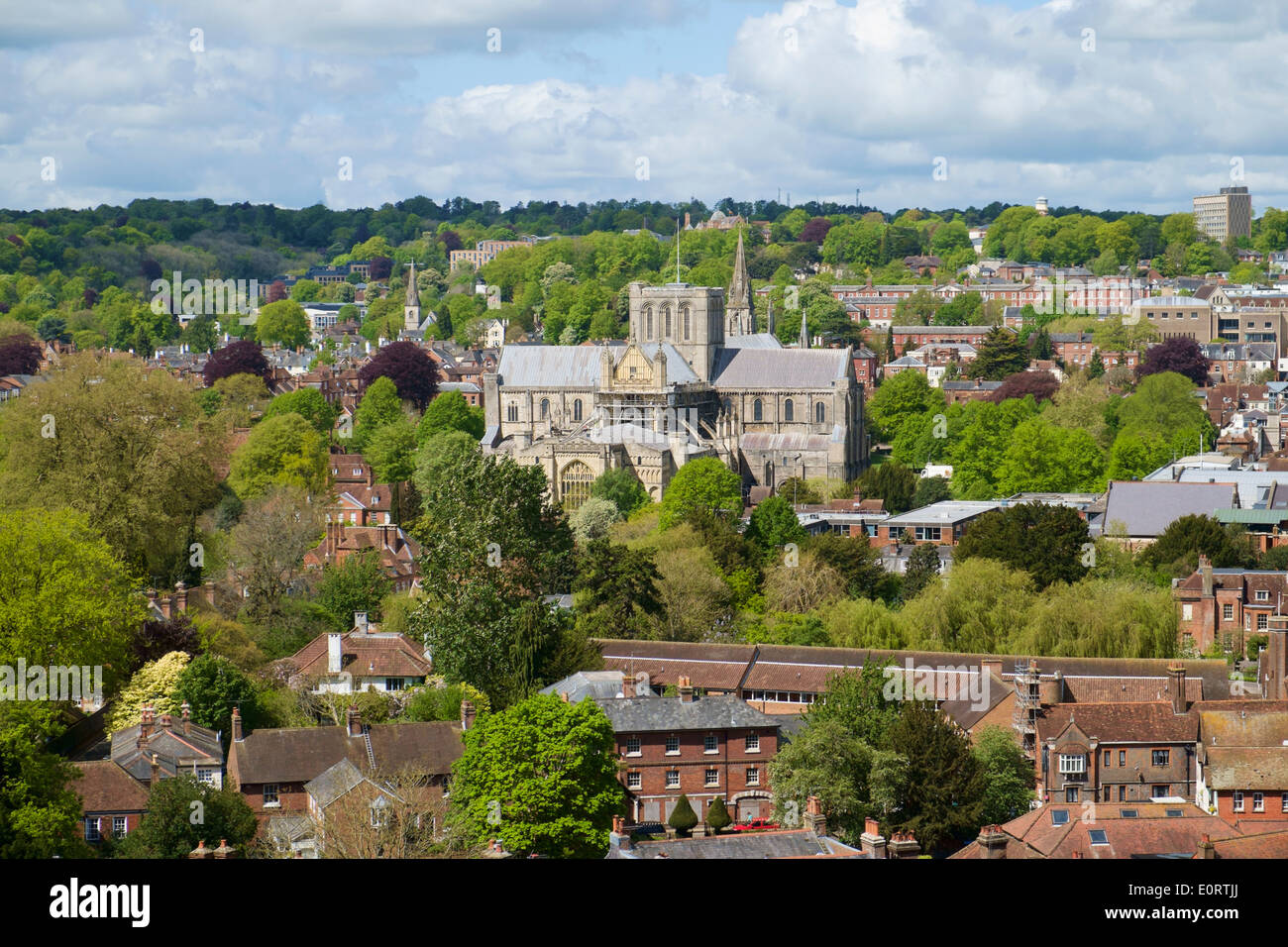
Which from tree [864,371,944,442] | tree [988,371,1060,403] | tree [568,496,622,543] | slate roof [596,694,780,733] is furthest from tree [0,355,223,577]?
tree [988,371,1060,403]

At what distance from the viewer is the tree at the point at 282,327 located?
149m

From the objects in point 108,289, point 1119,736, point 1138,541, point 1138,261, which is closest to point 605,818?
point 1119,736

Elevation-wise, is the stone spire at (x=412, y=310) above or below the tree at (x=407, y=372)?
above

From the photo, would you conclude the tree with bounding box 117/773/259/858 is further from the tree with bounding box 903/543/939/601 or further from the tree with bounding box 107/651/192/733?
the tree with bounding box 903/543/939/601

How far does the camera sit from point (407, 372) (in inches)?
3971

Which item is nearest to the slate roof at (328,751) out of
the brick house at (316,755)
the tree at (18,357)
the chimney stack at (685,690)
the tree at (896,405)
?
the brick house at (316,755)

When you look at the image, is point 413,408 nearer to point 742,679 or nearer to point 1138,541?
point 1138,541

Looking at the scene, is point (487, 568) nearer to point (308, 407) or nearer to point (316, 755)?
point (316, 755)

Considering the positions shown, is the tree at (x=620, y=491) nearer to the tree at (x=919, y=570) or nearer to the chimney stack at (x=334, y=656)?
the tree at (x=919, y=570)

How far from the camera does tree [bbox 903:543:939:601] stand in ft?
164

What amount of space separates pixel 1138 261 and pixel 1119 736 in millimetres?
148762

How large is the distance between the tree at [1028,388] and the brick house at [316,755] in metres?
68.1

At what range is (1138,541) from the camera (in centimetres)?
5466
